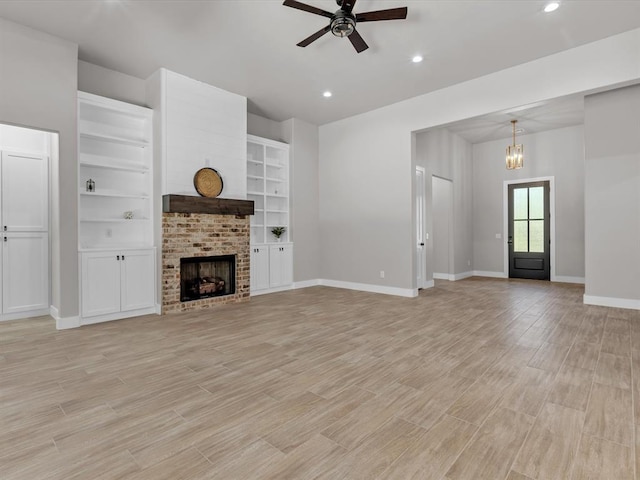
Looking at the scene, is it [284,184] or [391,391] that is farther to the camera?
[284,184]

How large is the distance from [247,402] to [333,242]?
16.8ft

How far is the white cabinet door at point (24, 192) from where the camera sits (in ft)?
14.6

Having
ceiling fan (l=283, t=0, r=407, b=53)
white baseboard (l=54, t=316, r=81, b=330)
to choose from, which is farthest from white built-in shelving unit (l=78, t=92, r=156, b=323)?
ceiling fan (l=283, t=0, r=407, b=53)

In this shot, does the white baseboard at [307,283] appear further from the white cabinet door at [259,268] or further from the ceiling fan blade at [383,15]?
the ceiling fan blade at [383,15]

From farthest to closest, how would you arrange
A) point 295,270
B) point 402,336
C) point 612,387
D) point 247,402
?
point 295,270 < point 402,336 < point 612,387 < point 247,402

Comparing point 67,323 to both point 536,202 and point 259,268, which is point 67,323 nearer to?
point 259,268

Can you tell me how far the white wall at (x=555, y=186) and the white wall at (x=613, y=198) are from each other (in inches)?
110

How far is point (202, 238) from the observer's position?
5164 millimetres

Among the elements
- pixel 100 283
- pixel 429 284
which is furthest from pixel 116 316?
pixel 429 284

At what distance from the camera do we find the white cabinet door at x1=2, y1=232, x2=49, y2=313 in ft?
14.5

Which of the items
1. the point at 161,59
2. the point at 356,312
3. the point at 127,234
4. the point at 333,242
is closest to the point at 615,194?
the point at 356,312

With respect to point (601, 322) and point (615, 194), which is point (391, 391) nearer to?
point (601, 322)

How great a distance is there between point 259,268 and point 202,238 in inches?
56.2

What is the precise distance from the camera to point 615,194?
15.8 ft
